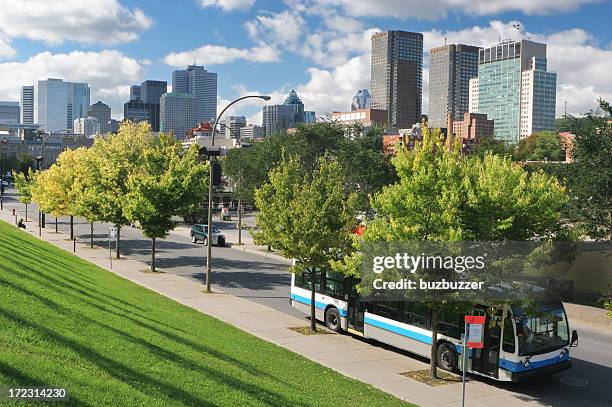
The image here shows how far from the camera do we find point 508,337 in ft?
50.1

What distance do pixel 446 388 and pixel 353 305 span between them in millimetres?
5443

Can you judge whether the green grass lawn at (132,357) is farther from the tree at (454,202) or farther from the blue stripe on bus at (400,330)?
the tree at (454,202)

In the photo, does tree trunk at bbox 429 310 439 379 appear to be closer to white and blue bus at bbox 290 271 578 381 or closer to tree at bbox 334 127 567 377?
tree at bbox 334 127 567 377

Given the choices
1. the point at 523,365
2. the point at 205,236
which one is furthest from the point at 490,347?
the point at 205,236

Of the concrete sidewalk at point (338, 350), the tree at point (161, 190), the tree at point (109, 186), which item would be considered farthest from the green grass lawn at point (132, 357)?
the tree at point (109, 186)

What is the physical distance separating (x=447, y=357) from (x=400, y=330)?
5.96 feet

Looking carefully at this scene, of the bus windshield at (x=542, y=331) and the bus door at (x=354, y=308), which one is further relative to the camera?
the bus door at (x=354, y=308)

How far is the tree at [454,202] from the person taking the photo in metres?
14.5

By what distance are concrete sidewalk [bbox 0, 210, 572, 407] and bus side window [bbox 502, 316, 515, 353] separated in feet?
3.63

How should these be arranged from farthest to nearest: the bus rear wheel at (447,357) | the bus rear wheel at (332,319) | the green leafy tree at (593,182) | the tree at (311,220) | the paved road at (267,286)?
the green leafy tree at (593,182) → the bus rear wheel at (332,319) → the tree at (311,220) → the bus rear wheel at (447,357) → the paved road at (267,286)

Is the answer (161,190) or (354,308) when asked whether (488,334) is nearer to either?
(354,308)

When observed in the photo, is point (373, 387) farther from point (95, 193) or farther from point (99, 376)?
point (95, 193)

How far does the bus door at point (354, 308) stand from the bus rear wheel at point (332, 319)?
27.4 inches

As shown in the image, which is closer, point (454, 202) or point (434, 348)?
point (454, 202)
